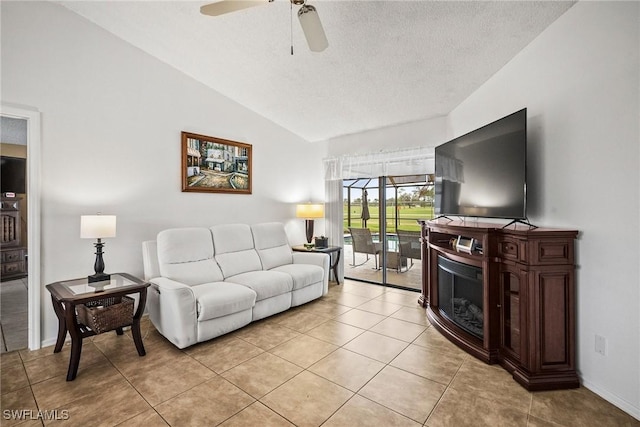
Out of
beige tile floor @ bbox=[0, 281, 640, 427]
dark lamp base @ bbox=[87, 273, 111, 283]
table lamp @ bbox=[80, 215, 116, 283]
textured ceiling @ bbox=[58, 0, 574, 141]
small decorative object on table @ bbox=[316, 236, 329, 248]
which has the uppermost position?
textured ceiling @ bbox=[58, 0, 574, 141]

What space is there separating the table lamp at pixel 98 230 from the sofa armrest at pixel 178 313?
1.78ft

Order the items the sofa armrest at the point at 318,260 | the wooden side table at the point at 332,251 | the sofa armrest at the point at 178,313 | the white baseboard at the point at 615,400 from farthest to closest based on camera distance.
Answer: the wooden side table at the point at 332,251 → the sofa armrest at the point at 318,260 → the sofa armrest at the point at 178,313 → the white baseboard at the point at 615,400

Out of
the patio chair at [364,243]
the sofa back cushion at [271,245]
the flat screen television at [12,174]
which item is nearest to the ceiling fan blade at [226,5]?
the sofa back cushion at [271,245]

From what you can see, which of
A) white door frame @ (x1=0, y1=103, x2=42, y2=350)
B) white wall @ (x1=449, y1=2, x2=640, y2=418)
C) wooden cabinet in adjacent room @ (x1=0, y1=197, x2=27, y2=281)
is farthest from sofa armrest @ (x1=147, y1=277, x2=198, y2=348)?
wooden cabinet in adjacent room @ (x1=0, y1=197, x2=27, y2=281)

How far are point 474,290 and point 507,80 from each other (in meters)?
1.94

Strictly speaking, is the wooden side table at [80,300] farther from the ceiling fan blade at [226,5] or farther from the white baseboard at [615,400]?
the white baseboard at [615,400]

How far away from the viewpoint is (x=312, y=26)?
1860 millimetres

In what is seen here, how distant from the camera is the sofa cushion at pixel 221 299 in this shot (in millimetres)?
2660

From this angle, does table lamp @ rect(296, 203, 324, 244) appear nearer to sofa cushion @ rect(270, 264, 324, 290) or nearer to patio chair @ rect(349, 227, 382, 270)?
patio chair @ rect(349, 227, 382, 270)

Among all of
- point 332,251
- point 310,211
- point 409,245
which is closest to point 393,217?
point 409,245

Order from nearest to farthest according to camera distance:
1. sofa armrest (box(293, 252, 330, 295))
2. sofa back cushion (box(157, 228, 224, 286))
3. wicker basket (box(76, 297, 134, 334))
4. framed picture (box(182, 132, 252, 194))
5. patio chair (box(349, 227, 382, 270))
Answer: wicker basket (box(76, 297, 134, 334))
sofa back cushion (box(157, 228, 224, 286))
framed picture (box(182, 132, 252, 194))
sofa armrest (box(293, 252, 330, 295))
patio chair (box(349, 227, 382, 270))

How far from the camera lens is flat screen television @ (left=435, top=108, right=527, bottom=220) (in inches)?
89.4

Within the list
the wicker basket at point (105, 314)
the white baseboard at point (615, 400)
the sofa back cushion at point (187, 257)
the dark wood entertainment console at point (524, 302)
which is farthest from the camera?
the sofa back cushion at point (187, 257)

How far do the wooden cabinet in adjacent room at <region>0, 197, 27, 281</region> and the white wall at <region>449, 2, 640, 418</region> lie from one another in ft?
23.2
